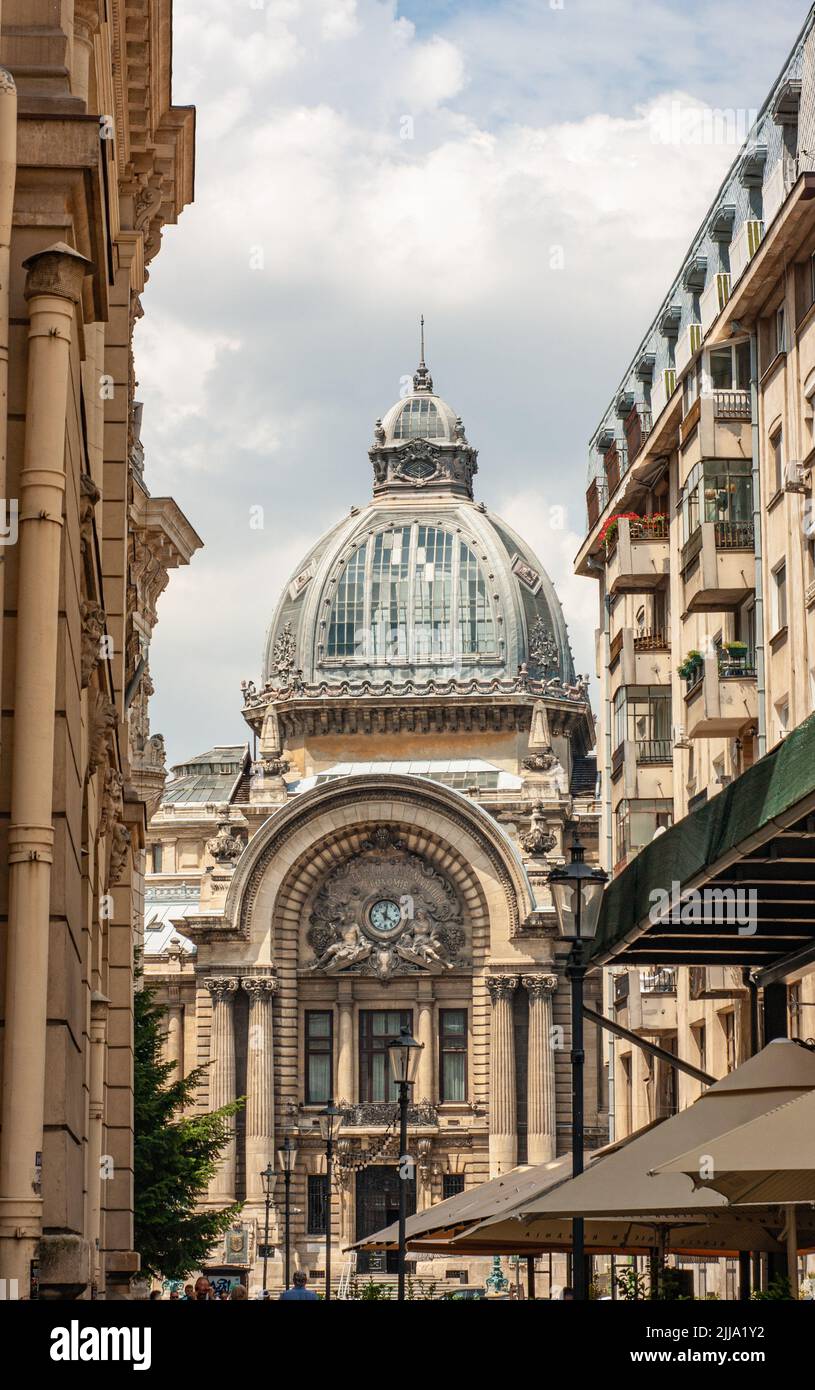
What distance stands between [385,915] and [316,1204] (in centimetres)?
1021

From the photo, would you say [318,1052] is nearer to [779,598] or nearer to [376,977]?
[376,977]

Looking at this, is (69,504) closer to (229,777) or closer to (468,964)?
(468,964)

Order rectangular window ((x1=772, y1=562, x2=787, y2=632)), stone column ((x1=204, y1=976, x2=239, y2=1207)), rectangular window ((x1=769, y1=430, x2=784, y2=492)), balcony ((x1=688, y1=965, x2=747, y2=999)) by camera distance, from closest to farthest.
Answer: rectangular window ((x1=772, y1=562, x2=787, y2=632)), rectangular window ((x1=769, y1=430, x2=784, y2=492)), balcony ((x1=688, y1=965, x2=747, y2=999)), stone column ((x1=204, y1=976, x2=239, y2=1207))

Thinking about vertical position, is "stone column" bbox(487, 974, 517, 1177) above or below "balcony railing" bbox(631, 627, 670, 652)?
below

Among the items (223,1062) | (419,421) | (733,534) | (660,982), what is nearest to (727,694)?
(733,534)

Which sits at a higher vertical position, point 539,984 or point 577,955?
point 539,984

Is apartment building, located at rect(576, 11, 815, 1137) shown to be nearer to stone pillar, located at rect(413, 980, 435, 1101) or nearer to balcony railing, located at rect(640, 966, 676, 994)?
balcony railing, located at rect(640, 966, 676, 994)

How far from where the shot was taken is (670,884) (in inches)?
727

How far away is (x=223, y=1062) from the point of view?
265ft

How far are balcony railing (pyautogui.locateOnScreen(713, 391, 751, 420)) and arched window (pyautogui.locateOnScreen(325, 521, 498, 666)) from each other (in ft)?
183

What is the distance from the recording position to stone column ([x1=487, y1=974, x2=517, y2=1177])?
80.4m

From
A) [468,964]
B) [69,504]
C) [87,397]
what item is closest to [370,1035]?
[468,964]

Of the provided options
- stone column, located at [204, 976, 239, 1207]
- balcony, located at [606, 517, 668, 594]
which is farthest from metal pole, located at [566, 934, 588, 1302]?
stone column, located at [204, 976, 239, 1207]
